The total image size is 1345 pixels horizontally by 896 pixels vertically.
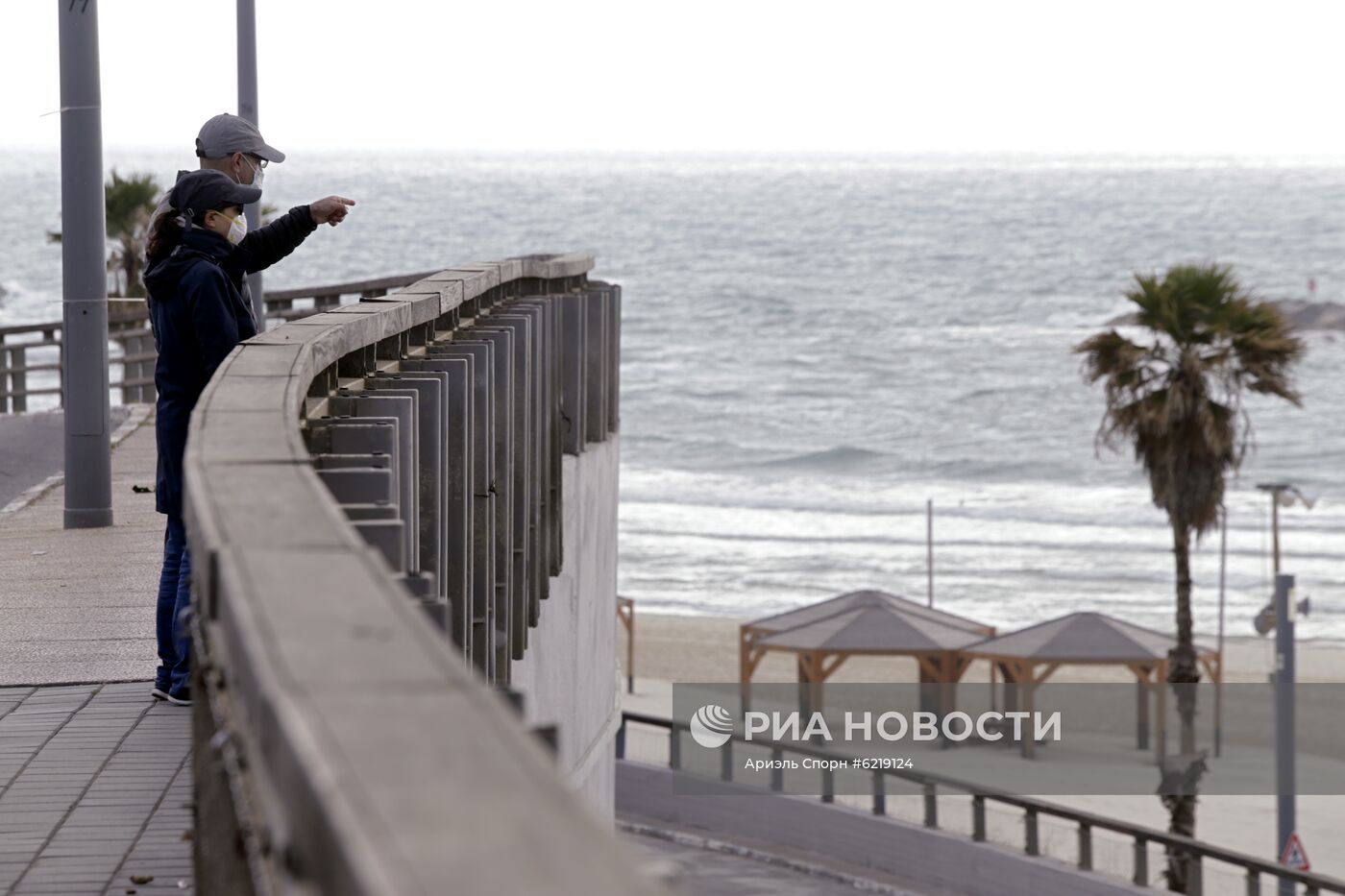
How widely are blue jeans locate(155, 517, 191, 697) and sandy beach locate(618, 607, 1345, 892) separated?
8899mm

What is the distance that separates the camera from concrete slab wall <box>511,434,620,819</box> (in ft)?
32.5

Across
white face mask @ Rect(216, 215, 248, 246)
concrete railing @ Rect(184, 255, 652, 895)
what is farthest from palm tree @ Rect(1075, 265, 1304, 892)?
white face mask @ Rect(216, 215, 248, 246)

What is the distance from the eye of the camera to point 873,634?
27297 millimetres

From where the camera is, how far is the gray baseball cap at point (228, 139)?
6062 mm

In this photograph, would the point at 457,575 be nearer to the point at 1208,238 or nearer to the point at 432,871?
the point at 432,871

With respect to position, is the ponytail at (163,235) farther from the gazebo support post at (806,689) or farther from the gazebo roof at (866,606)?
the gazebo roof at (866,606)

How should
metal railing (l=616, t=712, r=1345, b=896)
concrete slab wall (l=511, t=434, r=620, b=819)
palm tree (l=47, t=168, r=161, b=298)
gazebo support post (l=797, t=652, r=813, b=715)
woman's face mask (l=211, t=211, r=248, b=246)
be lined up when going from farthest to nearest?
palm tree (l=47, t=168, r=161, b=298), gazebo support post (l=797, t=652, r=813, b=715), metal railing (l=616, t=712, r=1345, b=896), concrete slab wall (l=511, t=434, r=620, b=819), woman's face mask (l=211, t=211, r=248, b=246)

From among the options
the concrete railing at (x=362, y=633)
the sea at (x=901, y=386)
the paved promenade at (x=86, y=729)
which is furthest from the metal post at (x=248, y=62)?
the concrete railing at (x=362, y=633)

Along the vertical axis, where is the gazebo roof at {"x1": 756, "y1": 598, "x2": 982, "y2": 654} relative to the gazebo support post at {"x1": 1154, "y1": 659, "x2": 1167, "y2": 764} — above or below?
above

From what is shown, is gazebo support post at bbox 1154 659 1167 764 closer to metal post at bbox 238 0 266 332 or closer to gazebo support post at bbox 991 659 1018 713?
gazebo support post at bbox 991 659 1018 713

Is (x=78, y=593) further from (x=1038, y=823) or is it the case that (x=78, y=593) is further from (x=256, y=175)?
(x=1038, y=823)

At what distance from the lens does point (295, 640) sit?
200 centimetres

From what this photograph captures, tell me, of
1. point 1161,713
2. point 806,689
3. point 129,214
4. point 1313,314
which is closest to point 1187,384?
point 1161,713

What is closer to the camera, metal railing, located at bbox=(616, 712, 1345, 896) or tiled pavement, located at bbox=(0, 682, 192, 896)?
tiled pavement, located at bbox=(0, 682, 192, 896)
